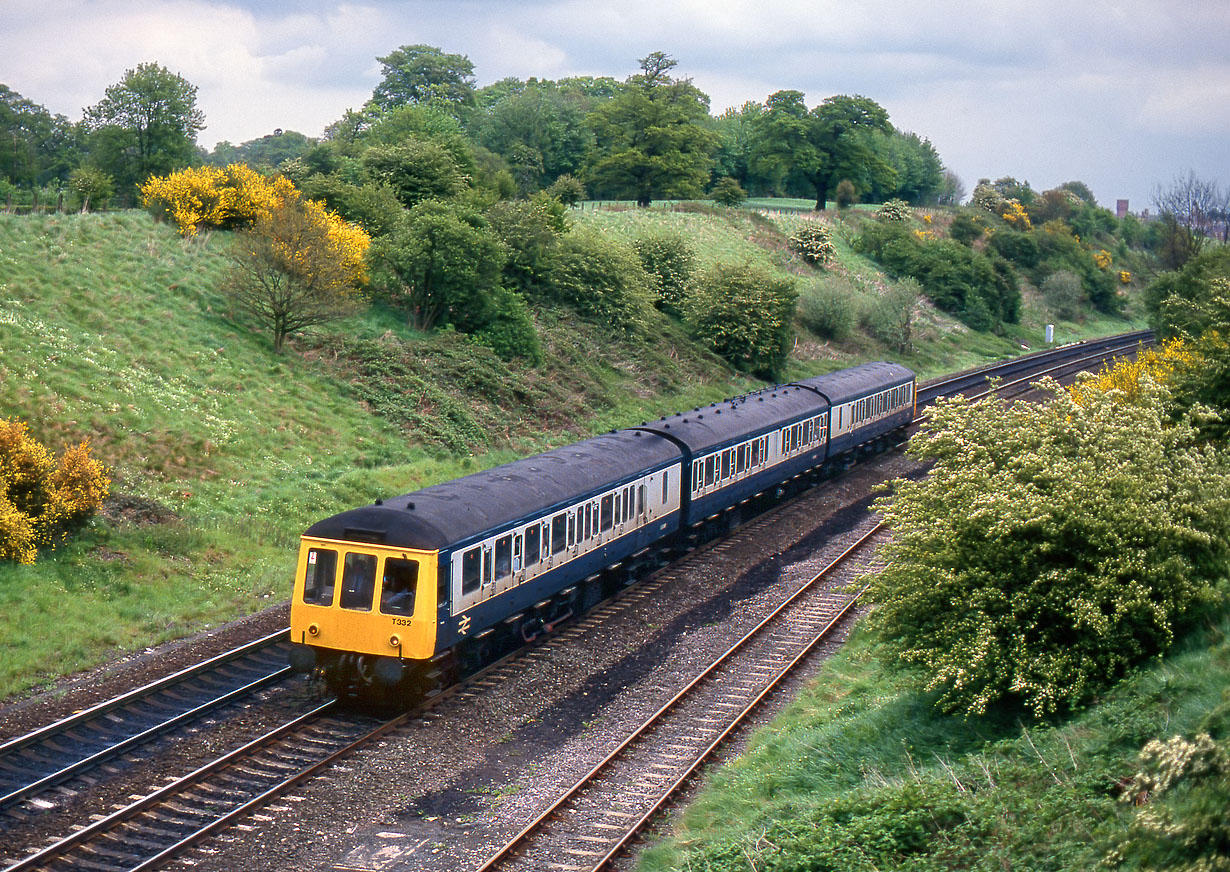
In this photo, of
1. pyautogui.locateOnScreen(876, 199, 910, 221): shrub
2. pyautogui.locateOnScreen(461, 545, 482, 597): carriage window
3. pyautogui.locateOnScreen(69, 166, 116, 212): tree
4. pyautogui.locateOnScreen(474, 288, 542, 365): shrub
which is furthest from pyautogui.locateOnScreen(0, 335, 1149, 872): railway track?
pyautogui.locateOnScreen(876, 199, 910, 221): shrub

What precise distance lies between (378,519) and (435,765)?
3.58 metres

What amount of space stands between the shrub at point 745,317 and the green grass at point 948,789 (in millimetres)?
36064

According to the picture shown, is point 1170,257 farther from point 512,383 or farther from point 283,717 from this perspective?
point 283,717

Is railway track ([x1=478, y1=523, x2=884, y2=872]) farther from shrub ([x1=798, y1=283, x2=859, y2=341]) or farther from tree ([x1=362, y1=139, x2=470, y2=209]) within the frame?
shrub ([x1=798, y1=283, x2=859, y2=341])

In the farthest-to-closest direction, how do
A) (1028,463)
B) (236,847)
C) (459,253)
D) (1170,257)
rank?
(1170,257) < (459,253) < (1028,463) < (236,847)

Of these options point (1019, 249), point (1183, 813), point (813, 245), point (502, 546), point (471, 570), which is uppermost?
point (1019, 249)

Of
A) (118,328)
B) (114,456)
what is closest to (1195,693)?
(114,456)

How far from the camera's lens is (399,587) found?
15.5 m

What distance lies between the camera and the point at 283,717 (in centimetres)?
1540

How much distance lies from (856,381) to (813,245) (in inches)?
1517

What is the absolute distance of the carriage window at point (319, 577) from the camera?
15.7 meters

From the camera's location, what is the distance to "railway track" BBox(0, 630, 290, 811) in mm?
13156

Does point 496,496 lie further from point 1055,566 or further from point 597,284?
point 597,284

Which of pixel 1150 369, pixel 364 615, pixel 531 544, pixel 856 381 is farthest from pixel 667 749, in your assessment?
pixel 856 381
